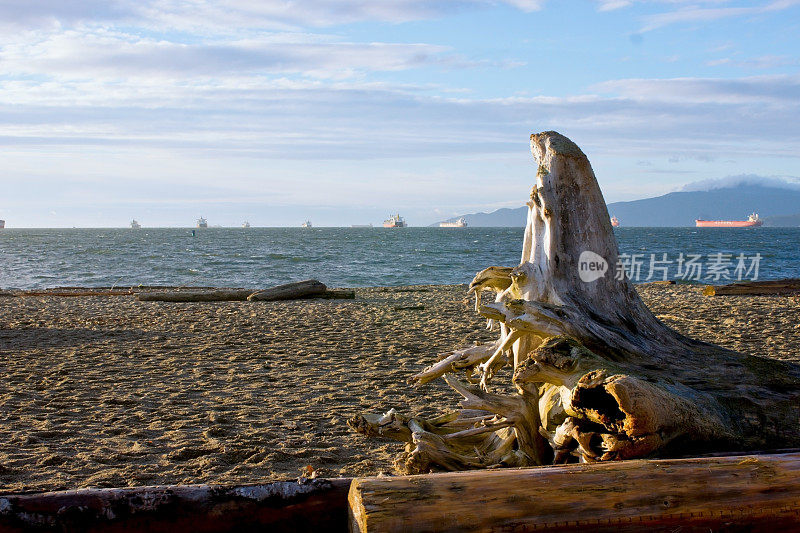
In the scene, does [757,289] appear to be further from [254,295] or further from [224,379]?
[224,379]

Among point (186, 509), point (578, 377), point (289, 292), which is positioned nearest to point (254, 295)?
point (289, 292)

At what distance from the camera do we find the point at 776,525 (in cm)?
279

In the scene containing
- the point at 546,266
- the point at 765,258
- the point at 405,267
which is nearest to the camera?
the point at 546,266

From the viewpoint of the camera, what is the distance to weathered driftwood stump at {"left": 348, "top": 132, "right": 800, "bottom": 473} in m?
3.59

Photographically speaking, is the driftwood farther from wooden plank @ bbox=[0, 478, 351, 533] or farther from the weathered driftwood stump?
wooden plank @ bbox=[0, 478, 351, 533]

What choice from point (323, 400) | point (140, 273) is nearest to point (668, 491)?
point (323, 400)

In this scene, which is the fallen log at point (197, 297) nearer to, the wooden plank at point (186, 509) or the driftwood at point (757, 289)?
the driftwood at point (757, 289)

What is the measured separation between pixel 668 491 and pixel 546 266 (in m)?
2.37

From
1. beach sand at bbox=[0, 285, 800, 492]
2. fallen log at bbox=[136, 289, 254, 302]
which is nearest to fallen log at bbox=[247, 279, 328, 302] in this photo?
fallen log at bbox=[136, 289, 254, 302]

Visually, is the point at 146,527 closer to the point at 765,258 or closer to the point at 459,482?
the point at 459,482

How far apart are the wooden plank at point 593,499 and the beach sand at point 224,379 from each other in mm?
1885

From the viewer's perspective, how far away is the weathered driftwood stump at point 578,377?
359 centimetres

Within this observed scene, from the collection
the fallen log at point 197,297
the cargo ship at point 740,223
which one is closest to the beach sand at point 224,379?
the fallen log at point 197,297

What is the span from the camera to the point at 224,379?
7.48 metres
